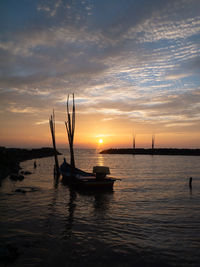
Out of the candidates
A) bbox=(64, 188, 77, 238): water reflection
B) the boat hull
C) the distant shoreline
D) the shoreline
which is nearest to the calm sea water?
bbox=(64, 188, 77, 238): water reflection

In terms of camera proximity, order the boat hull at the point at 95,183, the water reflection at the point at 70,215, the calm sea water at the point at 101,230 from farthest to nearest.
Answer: the boat hull at the point at 95,183
the water reflection at the point at 70,215
the calm sea water at the point at 101,230

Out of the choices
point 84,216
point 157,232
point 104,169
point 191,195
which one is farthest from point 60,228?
point 191,195

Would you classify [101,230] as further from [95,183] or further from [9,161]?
[9,161]

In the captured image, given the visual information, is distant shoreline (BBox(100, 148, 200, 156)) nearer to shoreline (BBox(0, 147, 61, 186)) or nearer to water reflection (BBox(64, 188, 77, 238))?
shoreline (BBox(0, 147, 61, 186))

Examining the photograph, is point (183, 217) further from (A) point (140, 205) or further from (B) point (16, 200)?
(B) point (16, 200)

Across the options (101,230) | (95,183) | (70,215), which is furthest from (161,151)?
(101,230)

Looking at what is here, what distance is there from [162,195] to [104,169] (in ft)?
20.9

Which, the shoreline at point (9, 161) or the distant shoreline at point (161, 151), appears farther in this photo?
the distant shoreline at point (161, 151)

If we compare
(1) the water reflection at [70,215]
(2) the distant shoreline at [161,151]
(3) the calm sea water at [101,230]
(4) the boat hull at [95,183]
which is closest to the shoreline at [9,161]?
(4) the boat hull at [95,183]

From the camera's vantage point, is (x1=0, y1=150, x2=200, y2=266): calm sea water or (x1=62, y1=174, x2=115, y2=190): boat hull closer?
(x1=0, y1=150, x2=200, y2=266): calm sea water

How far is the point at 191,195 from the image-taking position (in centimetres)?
2142

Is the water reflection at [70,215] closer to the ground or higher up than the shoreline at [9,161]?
closer to the ground

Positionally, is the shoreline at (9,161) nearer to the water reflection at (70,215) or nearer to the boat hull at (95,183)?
the boat hull at (95,183)

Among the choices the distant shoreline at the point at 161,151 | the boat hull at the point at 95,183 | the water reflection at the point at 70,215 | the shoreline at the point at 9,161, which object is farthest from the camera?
the distant shoreline at the point at 161,151
